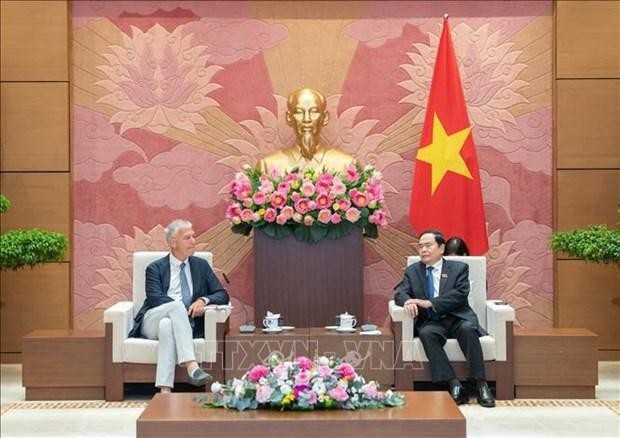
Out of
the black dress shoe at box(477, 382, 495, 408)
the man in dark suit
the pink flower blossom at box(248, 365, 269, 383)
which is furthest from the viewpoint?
the man in dark suit

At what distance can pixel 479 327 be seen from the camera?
21.8 feet

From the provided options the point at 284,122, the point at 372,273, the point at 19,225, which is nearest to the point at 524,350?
the point at 372,273

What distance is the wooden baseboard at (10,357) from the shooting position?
812cm

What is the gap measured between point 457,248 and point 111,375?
261cm

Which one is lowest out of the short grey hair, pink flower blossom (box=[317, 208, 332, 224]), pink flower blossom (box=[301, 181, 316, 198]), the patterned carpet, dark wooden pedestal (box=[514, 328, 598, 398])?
the patterned carpet

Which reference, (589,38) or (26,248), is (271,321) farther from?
(589,38)

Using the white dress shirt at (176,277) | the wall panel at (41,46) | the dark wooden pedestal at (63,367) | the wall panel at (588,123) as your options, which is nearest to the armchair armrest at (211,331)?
the white dress shirt at (176,277)


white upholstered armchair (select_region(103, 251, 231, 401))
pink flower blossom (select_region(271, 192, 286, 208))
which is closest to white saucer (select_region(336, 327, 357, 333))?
white upholstered armchair (select_region(103, 251, 231, 401))

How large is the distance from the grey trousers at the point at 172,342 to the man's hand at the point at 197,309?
10 centimetres

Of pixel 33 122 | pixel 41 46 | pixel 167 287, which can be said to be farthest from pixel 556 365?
pixel 41 46

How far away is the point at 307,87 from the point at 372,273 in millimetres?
1515

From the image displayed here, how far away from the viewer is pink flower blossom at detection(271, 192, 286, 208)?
7.13 metres

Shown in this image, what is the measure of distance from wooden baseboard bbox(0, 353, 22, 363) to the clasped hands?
10.6ft

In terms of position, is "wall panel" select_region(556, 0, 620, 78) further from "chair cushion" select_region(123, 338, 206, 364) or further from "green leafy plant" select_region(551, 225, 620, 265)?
"chair cushion" select_region(123, 338, 206, 364)
